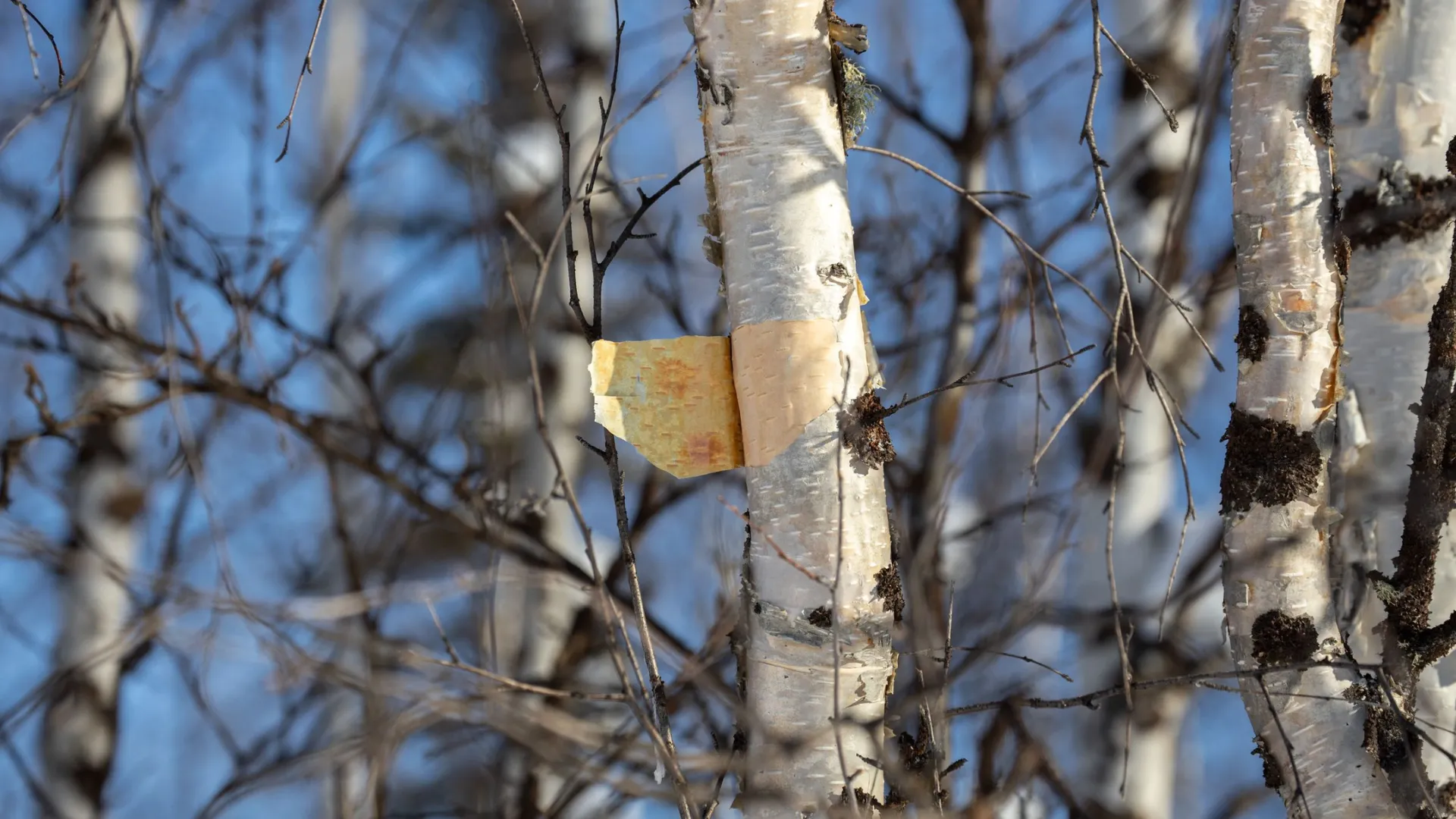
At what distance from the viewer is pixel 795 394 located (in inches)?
47.0

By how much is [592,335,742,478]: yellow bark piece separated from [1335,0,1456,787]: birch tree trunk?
118cm

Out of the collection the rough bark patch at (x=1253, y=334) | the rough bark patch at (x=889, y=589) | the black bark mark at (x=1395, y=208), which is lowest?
the rough bark patch at (x=889, y=589)

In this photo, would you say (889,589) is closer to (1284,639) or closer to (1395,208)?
(1284,639)

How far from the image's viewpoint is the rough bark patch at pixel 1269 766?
135cm

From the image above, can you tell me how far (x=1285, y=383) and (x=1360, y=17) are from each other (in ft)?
3.23

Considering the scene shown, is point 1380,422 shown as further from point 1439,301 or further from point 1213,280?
point 1213,280

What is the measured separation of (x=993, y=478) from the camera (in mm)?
4953

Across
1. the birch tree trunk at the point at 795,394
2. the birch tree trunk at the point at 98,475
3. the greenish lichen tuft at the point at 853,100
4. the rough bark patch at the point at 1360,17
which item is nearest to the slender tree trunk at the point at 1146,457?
the rough bark patch at the point at 1360,17

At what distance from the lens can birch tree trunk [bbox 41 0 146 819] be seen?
2.68 m

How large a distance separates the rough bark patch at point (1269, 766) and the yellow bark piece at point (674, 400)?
0.83 meters

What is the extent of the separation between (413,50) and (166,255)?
5.32 ft

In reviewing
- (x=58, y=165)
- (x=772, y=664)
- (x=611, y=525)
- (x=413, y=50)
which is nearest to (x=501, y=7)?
(x=413, y=50)

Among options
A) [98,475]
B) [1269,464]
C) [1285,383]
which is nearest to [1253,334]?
[1285,383]

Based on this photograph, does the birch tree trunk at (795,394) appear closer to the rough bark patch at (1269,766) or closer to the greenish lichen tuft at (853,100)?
the greenish lichen tuft at (853,100)
